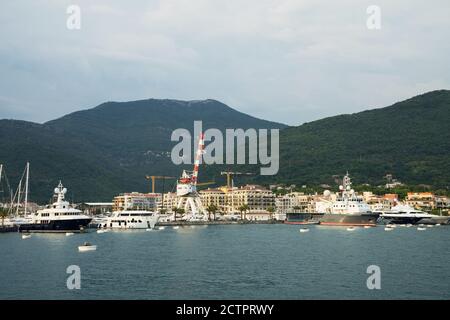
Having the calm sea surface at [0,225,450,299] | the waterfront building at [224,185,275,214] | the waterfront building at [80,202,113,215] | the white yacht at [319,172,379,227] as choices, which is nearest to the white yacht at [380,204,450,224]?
the white yacht at [319,172,379,227]

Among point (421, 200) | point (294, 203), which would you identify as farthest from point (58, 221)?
point (421, 200)

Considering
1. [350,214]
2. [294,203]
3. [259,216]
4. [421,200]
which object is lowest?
[259,216]

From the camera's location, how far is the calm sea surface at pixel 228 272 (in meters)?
33.3

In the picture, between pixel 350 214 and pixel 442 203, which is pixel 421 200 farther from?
pixel 350 214

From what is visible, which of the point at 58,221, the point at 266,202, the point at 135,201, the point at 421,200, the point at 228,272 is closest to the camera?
the point at 228,272

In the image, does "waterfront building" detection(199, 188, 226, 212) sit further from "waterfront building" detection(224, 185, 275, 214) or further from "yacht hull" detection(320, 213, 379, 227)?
"yacht hull" detection(320, 213, 379, 227)

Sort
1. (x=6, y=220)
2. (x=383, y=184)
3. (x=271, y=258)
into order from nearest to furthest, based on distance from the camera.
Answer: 1. (x=271, y=258)
2. (x=6, y=220)
3. (x=383, y=184)

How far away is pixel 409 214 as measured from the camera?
130 metres

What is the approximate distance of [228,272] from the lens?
4153 centimetres

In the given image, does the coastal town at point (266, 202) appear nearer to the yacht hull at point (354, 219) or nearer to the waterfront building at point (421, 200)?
the waterfront building at point (421, 200)

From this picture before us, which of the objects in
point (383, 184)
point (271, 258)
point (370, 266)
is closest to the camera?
point (370, 266)
